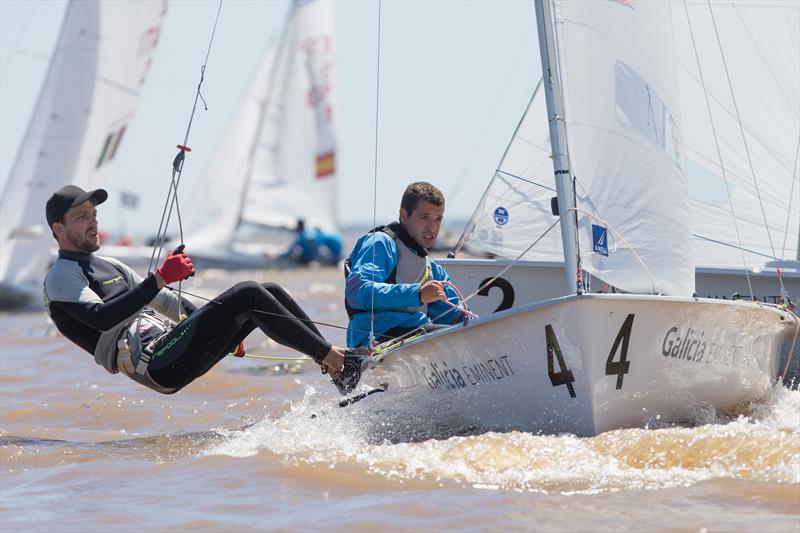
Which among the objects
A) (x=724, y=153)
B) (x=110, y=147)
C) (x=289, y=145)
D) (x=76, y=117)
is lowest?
(x=724, y=153)

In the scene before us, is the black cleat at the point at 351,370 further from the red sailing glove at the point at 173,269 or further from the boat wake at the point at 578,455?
the red sailing glove at the point at 173,269

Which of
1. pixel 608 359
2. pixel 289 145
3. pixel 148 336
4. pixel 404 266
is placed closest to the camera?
pixel 608 359

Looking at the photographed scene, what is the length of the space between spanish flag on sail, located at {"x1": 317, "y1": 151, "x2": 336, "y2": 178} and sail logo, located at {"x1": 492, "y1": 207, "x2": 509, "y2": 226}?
1663 cm

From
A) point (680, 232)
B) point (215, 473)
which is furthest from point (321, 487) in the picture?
point (680, 232)

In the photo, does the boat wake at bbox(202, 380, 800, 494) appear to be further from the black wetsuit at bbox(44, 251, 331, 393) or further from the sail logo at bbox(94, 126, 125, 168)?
the sail logo at bbox(94, 126, 125, 168)

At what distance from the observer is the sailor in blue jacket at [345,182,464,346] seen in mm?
4629

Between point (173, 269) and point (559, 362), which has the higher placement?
point (173, 269)

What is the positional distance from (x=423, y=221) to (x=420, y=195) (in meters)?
0.11

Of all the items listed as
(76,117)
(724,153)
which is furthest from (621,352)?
(76,117)

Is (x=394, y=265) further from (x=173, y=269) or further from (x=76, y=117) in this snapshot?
(x=76, y=117)

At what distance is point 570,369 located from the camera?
13.4 ft

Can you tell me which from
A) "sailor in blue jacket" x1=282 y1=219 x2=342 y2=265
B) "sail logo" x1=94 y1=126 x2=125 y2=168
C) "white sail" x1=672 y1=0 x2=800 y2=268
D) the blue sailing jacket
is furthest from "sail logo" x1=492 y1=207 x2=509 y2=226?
"sailor in blue jacket" x1=282 y1=219 x2=342 y2=265

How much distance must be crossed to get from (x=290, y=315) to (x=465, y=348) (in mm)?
800

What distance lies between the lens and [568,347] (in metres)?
4.06
